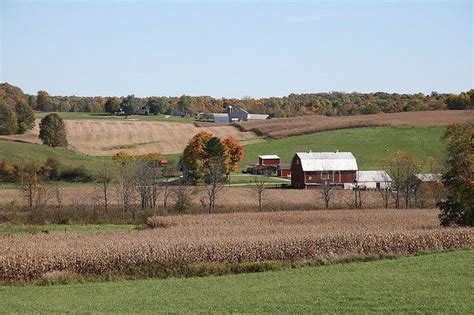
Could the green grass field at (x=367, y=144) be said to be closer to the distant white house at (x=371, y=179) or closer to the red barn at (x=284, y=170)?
the red barn at (x=284, y=170)

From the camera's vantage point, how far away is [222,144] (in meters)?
84.6

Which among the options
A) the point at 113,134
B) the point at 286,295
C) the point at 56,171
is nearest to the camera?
the point at 286,295

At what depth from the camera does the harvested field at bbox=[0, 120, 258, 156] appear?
4028 inches

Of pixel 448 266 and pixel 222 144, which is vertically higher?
pixel 222 144

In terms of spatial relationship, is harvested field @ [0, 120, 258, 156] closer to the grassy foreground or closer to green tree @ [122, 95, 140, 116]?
green tree @ [122, 95, 140, 116]

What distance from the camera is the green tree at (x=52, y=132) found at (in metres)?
97.5

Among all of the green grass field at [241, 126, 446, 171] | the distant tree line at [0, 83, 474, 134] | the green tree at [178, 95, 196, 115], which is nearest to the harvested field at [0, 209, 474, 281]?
the green grass field at [241, 126, 446, 171]

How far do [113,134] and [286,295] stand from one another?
92053 millimetres

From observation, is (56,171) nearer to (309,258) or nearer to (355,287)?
(309,258)

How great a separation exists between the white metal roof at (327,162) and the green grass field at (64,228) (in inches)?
1268

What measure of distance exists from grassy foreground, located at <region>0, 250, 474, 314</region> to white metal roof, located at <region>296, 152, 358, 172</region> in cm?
5025

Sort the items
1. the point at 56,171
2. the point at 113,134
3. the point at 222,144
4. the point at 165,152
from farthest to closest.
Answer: the point at 113,134 < the point at 165,152 < the point at 222,144 < the point at 56,171

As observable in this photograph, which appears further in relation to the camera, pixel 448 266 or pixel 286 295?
pixel 448 266

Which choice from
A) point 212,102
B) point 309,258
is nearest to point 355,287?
point 309,258
